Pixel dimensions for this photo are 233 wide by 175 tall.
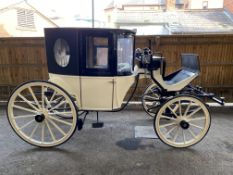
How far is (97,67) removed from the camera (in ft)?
7.36

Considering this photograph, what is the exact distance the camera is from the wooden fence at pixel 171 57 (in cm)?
354

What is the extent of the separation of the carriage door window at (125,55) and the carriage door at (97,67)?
0.12 metres

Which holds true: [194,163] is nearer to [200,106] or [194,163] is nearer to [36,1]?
[200,106]

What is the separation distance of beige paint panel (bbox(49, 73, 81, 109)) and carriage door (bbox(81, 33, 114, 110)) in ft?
0.18

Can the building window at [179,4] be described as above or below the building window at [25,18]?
above

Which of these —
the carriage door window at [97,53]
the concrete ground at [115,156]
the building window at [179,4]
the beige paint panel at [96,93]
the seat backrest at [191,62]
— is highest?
the building window at [179,4]

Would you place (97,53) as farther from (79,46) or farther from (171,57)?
(171,57)

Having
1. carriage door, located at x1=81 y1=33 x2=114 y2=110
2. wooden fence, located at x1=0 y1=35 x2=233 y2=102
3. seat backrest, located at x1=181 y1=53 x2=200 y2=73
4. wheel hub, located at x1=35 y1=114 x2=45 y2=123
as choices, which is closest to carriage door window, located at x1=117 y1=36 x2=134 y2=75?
carriage door, located at x1=81 y1=33 x2=114 y2=110

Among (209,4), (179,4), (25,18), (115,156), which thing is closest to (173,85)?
(115,156)

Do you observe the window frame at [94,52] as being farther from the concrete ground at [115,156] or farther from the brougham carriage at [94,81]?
the concrete ground at [115,156]

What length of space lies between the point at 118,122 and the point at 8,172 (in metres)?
1.55

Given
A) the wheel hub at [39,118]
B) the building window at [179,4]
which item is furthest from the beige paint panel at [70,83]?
the building window at [179,4]

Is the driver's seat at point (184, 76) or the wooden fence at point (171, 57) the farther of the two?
the wooden fence at point (171, 57)

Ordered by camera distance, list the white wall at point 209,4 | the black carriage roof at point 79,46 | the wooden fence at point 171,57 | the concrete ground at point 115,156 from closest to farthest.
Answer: the concrete ground at point 115,156
the black carriage roof at point 79,46
the wooden fence at point 171,57
the white wall at point 209,4
